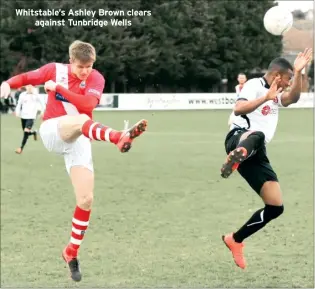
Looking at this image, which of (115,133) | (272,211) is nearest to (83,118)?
(115,133)

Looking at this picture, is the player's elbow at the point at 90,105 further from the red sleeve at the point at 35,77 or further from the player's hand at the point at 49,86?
the red sleeve at the point at 35,77

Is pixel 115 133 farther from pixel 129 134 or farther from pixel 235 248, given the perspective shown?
pixel 235 248

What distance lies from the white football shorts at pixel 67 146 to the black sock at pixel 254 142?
1.85 m

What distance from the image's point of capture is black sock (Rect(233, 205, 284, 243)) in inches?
472

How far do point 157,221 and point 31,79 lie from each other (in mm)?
34968

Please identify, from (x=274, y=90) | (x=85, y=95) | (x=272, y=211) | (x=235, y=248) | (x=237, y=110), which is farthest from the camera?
(x=235, y=248)

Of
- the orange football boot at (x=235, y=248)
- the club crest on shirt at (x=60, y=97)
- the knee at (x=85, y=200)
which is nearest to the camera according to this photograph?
the club crest on shirt at (x=60, y=97)

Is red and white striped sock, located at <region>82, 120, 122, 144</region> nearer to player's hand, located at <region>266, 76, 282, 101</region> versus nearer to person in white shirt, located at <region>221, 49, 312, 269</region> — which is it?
person in white shirt, located at <region>221, 49, 312, 269</region>

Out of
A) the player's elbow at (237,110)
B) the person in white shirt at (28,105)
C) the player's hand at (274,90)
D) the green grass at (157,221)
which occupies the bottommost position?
the green grass at (157,221)

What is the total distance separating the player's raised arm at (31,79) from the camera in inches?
316

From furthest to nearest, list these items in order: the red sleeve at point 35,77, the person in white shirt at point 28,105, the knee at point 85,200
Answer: the person in white shirt at point 28,105 < the knee at point 85,200 < the red sleeve at point 35,77

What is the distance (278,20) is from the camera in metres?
8.12

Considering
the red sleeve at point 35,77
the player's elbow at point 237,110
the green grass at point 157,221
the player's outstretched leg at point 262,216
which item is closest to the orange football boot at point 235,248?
the player's outstretched leg at point 262,216

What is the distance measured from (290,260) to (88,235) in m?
11.4
